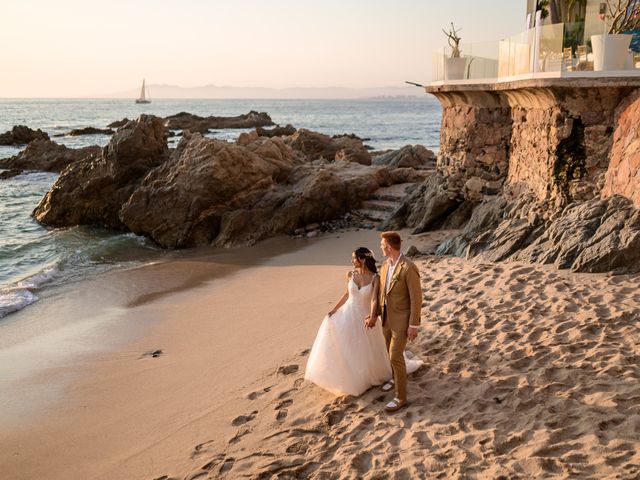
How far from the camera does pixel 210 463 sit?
17.4 ft

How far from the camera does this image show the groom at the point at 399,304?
5477 mm

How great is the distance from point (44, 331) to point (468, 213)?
8373 millimetres

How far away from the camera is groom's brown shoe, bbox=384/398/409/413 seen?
5.63 metres

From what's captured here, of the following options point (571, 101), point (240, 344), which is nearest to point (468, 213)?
point (571, 101)

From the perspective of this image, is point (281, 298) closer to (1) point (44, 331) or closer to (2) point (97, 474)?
(1) point (44, 331)

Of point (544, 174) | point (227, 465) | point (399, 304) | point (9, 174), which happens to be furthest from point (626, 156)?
point (9, 174)

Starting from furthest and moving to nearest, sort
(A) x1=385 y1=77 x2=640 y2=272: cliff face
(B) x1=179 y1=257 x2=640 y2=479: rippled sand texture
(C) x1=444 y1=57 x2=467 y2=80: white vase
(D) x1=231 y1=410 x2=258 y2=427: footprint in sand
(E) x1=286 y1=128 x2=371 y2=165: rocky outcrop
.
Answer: (E) x1=286 y1=128 x2=371 y2=165: rocky outcrop < (C) x1=444 y1=57 x2=467 y2=80: white vase < (A) x1=385 y1=77 x2=640 y2=272: cliff face < (D) x1=231 y1=410 x2=258 y2=427: footprint in sand < (B) x1=179 y1=257 x2=640 y2=479: rippled sand texture

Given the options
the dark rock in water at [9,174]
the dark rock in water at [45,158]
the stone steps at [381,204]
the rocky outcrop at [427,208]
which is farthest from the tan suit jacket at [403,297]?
the dark rock in water at [9,174]

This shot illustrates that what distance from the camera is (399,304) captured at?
559cm

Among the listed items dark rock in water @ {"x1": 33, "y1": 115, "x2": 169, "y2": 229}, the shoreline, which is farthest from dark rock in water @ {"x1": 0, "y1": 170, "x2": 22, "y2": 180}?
the shoreline

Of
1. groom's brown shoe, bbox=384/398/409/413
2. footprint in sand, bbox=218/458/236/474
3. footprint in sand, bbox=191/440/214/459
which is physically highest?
groom's brown shoe, bbox=384/398/409/413

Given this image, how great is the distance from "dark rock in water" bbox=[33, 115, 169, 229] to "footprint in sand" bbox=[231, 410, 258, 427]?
39.8 feet

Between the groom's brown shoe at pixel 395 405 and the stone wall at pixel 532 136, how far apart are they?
5.10 m

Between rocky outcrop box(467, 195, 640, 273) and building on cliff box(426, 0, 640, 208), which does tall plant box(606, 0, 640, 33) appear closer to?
building on cliff box(426, 0, 640, 208)
